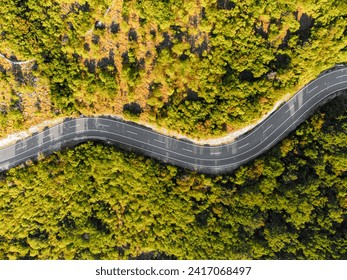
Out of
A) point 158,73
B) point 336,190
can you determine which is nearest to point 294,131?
point 336,190

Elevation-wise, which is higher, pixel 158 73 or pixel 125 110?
pixel 158 73

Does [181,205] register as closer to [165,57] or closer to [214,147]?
[214,147]

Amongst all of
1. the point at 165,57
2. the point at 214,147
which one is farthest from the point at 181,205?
the point at 165,57

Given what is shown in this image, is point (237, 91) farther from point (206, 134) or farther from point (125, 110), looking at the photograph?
point (125, 110)

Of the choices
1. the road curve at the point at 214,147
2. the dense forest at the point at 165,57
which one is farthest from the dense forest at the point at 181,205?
the dense forest at the point at 165,57

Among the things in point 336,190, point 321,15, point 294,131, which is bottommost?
point 336,190

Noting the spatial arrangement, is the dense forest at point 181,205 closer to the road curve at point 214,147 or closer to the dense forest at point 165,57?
the road curve at point 214,147
